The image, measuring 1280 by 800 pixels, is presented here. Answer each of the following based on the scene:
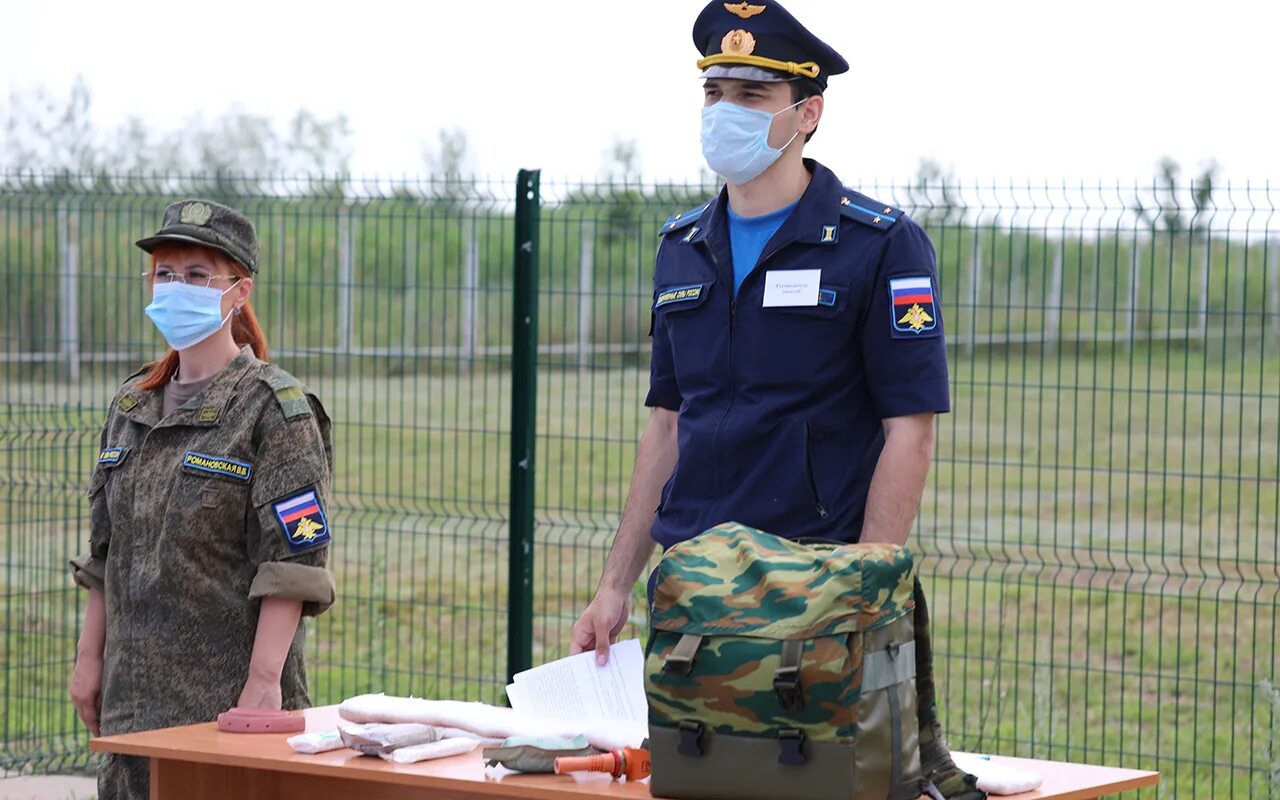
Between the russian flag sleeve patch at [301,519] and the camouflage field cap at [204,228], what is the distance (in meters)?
0.73

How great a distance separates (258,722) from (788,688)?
1533 mm

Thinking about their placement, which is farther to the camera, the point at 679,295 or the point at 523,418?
the point at 523,418

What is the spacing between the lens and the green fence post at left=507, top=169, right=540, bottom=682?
22.1 feet

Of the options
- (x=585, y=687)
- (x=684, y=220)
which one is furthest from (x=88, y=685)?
(x=684, y=220)

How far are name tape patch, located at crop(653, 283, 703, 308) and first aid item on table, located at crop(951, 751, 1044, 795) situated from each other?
47.1 inches

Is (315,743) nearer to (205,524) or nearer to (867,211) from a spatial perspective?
(205,524)

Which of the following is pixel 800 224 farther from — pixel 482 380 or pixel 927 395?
pixel 482 380

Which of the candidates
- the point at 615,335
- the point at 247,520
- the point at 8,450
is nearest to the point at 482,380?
the point at 615,335

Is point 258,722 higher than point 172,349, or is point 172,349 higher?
point 172,349

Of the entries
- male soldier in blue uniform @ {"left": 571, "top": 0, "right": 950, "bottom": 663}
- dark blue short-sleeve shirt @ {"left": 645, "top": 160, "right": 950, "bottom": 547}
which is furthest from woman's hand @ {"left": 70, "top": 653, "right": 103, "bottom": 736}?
dark blue short-sleeve shirt @ {"left": 645, "top": 160, "right": 950, "bottom": 547}

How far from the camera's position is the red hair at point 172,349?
447 cm

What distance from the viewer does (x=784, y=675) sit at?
9.30 feet

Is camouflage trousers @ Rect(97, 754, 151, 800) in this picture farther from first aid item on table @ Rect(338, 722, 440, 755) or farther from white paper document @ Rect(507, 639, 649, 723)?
white paper document @ Rect(507, 639, 649, 723)

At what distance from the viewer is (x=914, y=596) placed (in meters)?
3.09
